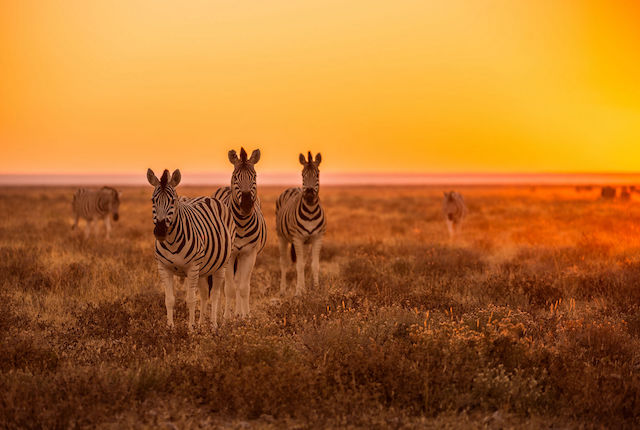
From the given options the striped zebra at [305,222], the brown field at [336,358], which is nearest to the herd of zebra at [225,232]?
the striped zebra at [305,222]

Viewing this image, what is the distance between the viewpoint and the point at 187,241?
6.74 m

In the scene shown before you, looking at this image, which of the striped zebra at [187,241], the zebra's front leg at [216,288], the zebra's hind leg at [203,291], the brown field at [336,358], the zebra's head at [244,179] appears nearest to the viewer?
the brown field at [336,358]

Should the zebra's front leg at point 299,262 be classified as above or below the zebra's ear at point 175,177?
below

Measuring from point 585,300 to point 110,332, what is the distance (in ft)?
25.6

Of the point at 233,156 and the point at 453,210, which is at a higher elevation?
the point at 233,156

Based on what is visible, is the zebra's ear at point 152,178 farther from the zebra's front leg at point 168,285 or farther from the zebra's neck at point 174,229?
the zebra's front leg at point 168,285

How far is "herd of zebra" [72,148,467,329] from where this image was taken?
6.66 meters

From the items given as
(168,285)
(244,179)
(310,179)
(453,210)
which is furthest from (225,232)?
(453,210)

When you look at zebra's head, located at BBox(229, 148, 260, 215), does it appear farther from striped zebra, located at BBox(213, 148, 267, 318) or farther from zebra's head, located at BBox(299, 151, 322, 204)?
zebra's head, located at BBox(299, 151, 322, 204)

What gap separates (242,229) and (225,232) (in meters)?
0.65

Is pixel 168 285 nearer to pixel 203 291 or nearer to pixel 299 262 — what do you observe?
pixel 203 291

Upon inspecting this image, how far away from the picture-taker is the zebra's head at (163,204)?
6.35 metres

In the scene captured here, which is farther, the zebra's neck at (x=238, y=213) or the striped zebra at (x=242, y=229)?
the zebra's neck at (x=238, y=213)

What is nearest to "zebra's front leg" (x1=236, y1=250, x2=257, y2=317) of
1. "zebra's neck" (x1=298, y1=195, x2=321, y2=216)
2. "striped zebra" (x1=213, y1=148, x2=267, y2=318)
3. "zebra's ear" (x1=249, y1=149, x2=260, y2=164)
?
"striped zebra" (x1=213, y1=148, x2=267, y2=318)
